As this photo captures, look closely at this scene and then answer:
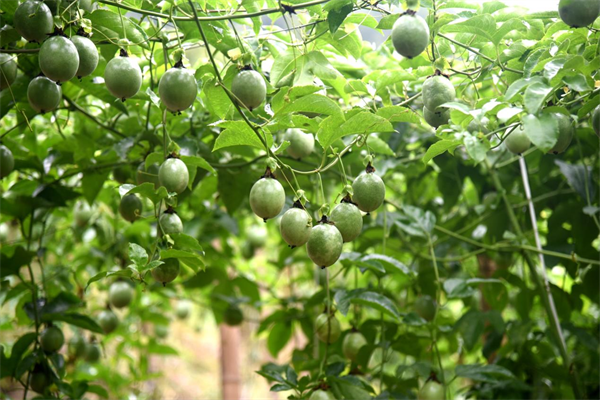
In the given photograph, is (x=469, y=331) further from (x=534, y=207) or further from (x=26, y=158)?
(x=26, y=158)

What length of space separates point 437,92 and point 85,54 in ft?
1.84

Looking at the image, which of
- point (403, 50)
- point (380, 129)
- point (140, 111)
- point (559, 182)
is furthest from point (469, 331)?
point (140, 111)

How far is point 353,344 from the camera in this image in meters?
1.46

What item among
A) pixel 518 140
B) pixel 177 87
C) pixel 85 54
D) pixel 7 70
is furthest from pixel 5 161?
pixel 518 140

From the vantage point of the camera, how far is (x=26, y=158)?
4.99ft

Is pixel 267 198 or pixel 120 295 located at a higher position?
pixel 267 198

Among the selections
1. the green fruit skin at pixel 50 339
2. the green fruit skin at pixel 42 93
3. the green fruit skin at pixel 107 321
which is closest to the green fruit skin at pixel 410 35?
the green fruit skin at pixel 42 93

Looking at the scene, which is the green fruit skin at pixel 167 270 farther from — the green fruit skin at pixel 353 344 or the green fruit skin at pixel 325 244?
the green fruit skin at pixel 353 344

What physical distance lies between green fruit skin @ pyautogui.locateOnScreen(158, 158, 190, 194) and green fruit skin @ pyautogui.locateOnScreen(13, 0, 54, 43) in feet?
0.89

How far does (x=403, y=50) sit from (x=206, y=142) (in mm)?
760

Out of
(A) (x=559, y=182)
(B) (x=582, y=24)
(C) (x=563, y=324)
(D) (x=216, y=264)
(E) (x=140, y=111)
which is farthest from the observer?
(D) (x=216, y=264)

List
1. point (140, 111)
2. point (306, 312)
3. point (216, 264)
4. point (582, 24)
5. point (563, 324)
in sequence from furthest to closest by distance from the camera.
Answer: point (216, 264) < point (306, 312) < point (563, 324) < point (140, 111) < point (582, 24)

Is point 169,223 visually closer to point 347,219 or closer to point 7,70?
point 347,219

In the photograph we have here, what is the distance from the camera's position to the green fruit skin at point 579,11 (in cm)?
84
